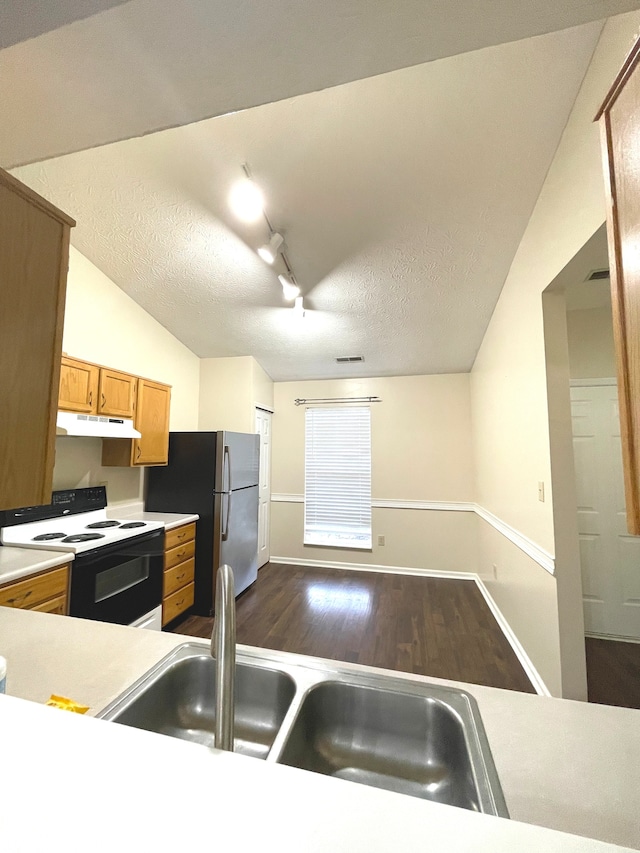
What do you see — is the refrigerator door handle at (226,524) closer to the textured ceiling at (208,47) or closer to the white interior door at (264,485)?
the white interior door at (264,485)

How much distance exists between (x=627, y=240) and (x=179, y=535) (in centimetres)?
316

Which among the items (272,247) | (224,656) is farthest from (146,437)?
(224,656)

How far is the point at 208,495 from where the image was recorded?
127 inches

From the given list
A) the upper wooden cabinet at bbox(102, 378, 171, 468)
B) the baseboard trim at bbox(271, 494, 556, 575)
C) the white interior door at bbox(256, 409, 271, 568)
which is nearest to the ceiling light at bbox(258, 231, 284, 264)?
the upper wooden cabinet at bbox(102, 378, 171, 468)

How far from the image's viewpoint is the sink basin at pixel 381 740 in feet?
2.66

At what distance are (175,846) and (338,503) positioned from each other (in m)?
4.37

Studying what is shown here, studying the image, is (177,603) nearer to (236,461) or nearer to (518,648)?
(236,461)

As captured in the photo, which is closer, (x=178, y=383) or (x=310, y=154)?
(x=310, y=154)

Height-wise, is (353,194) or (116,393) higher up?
(353,194)

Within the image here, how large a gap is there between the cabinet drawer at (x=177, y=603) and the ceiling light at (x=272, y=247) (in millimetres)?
2663

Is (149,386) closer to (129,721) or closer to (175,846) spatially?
(129,721)

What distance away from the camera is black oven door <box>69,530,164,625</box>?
2.09 m

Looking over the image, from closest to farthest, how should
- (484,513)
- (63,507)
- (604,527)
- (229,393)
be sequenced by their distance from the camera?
(63,507) < (604,527) < (484,513) < (229,393)

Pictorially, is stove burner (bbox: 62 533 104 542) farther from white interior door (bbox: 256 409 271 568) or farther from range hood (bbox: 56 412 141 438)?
white interior door (bbox: 256 409 271 568)
